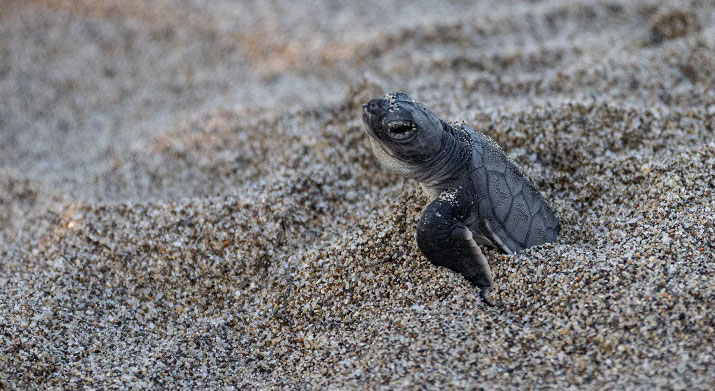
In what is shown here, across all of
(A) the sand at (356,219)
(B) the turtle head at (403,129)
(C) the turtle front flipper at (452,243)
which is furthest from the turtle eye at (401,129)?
(A) the sand at (356,219)

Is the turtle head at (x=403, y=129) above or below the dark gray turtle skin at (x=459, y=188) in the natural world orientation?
above

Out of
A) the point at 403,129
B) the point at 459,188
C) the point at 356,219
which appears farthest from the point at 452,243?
the point at 356,219

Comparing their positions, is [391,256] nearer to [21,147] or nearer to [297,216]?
[297,216]

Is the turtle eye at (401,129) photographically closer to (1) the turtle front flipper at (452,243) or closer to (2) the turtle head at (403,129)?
(2) the turtle head at (403,129)

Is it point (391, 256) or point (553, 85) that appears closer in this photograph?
point (391, 256)

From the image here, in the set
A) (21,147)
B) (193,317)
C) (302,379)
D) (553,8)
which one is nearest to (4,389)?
(193,317)

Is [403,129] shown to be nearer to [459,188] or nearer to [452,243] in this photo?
[459,188]
